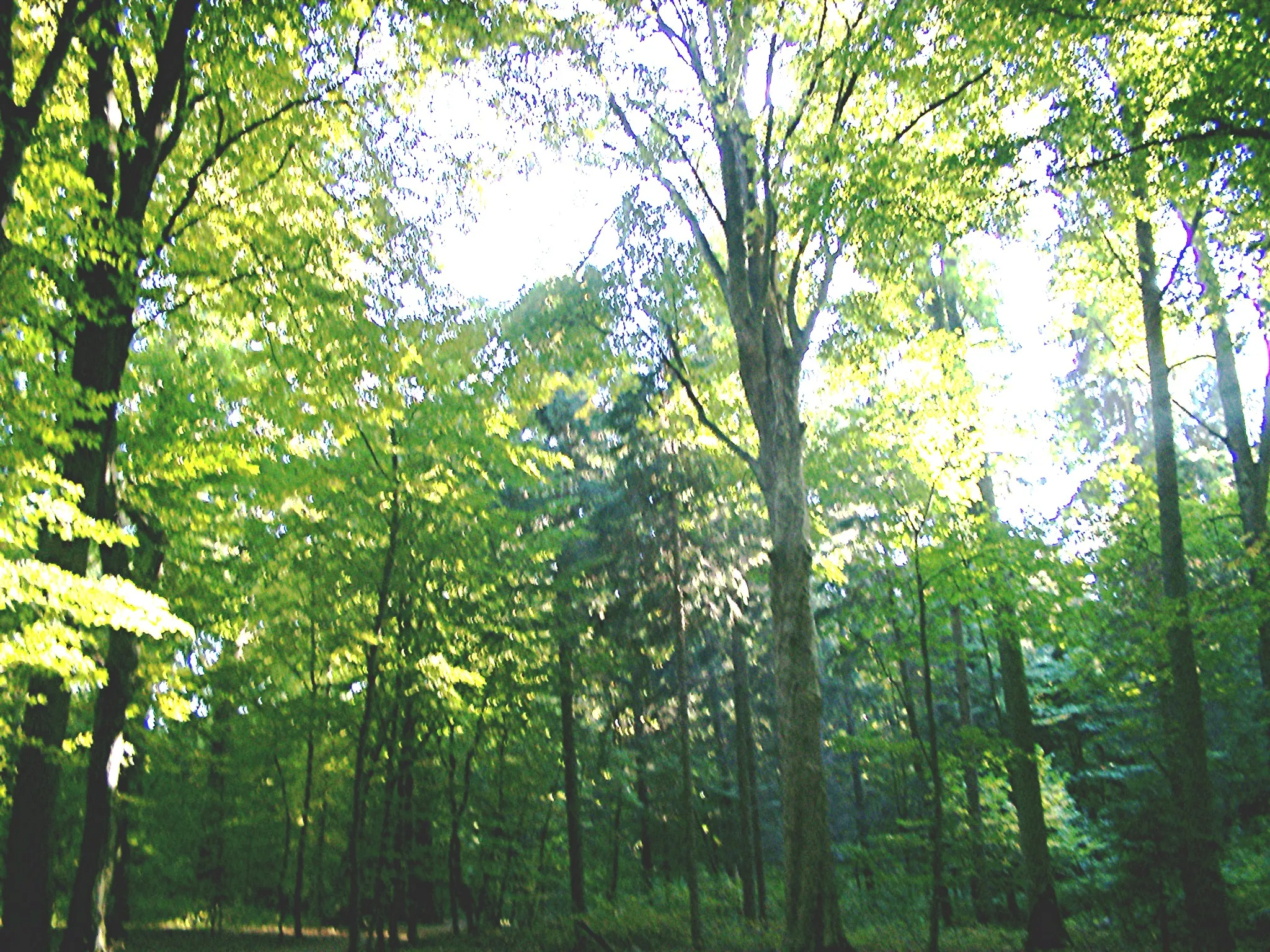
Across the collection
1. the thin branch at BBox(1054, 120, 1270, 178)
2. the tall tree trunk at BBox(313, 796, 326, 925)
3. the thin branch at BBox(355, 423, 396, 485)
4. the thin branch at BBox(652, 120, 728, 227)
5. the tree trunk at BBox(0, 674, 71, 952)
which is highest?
the thin branch at BBox(652, 120, 728, 227)

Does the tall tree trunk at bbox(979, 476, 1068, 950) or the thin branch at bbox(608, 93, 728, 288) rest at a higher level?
the thin branch at bbox(608, 93, 728, 288)

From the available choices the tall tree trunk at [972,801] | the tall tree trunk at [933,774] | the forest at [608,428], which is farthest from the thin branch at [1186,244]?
the tall tree trunk at [972,801]

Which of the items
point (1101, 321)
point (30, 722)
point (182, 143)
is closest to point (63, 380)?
point (30, 722)

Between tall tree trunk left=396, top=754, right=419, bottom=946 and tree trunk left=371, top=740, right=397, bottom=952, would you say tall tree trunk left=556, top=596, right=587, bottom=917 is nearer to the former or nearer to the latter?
tall tree trunk left=396, top=754, right=419, bottom=946

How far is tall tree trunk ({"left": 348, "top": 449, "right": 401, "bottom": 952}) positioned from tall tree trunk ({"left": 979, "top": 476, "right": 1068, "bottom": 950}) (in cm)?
701

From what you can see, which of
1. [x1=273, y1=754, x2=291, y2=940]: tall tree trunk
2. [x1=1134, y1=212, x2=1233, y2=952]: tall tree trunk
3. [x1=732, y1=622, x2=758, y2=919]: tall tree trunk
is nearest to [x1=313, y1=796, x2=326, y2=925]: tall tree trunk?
[x1=273, y1=754, x2=291, y2=940]: tall tree trunk

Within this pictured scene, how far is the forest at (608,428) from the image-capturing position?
6867 mm

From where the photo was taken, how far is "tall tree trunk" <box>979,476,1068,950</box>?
10500 millimetres

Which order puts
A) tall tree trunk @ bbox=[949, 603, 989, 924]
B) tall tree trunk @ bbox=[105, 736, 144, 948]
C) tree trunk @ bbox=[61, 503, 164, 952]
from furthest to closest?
tall tree trunk @ bbox=[105, 736, 144, 948]
tall tree trunk @ bbox=[949, 603, 989, 924]
tree trunk @ bbox=[61, 503, 164, 952]

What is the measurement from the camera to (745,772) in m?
17.3

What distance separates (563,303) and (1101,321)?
10770 mm

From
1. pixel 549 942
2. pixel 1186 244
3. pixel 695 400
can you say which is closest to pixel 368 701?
pixel 695 400

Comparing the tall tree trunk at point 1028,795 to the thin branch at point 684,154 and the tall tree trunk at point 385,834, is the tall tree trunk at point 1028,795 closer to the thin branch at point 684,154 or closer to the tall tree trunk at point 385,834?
the thin branch at point 684,154

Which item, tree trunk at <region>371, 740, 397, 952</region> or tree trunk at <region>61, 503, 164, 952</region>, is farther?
tree trunk at <region>371, 740, 397, 952</region>
